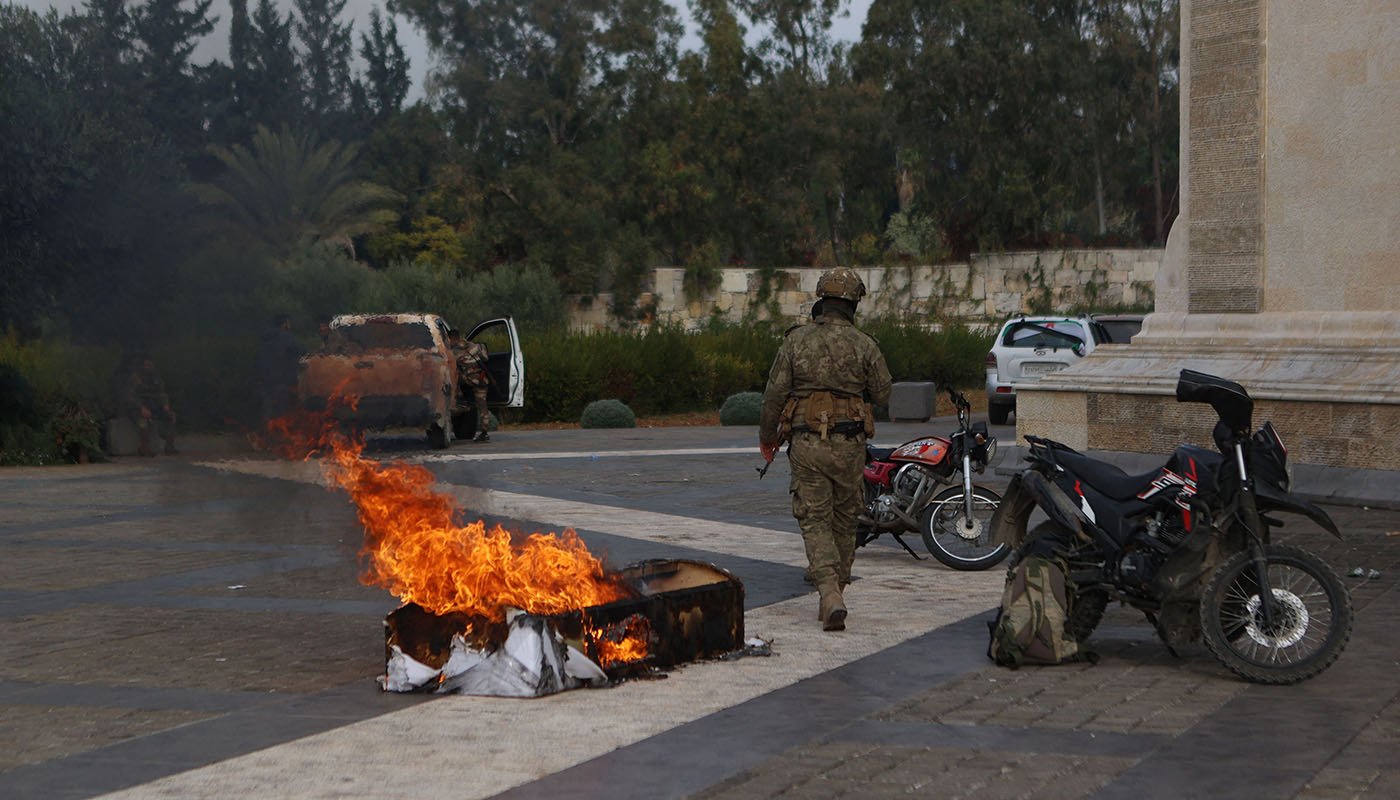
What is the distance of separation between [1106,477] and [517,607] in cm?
290

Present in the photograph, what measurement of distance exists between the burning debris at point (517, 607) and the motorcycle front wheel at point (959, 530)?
3171mm

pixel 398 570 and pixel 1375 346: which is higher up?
pixel 1375 346

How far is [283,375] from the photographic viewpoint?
30.5 ft

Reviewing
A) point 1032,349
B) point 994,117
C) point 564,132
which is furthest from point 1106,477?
point 564,132

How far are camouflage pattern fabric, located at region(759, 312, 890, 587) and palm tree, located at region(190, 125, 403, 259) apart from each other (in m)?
2.51

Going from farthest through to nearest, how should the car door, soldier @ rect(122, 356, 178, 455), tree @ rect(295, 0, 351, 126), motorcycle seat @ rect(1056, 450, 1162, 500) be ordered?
the car door, soldier @ rect(122, 356, 178, 455), motorcycle seat @ rect(1056, 450, 1162, 500), tree @ rect(295, 0, 351, 126)

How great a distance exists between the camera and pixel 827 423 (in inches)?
327

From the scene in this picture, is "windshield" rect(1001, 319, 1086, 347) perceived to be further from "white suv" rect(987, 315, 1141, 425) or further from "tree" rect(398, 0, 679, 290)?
"tree" rect(398, 0, 679, 290)

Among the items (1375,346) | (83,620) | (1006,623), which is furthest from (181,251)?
(1375,346)

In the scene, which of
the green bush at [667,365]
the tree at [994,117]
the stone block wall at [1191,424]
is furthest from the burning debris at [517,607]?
the tree at [994,117]

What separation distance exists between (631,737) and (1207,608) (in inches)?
107

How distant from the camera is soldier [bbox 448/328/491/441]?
22.1m

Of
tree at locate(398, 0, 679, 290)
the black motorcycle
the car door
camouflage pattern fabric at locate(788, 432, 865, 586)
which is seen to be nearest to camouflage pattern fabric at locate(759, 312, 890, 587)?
camouflage pattern fabric at locate(788, 432, 865, 586)

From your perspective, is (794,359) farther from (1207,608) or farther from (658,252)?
(658,252)
